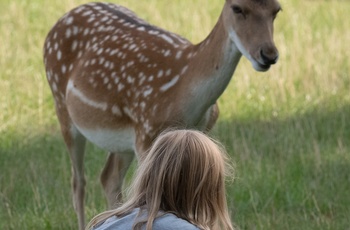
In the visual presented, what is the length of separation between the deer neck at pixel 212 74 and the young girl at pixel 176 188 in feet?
7.91

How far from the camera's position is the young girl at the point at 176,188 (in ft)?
15.7

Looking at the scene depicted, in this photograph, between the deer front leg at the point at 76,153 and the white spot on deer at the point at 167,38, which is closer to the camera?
the white spot on deer at the point at 167,38

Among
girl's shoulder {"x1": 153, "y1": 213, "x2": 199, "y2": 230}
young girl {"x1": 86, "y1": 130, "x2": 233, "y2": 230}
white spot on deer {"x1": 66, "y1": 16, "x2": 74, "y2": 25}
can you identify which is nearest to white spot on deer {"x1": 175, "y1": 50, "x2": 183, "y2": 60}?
white spot on deer {"x1": 66, "y1": 16, "x2": 74, "y2": 25}

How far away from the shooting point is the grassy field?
27.1 feet

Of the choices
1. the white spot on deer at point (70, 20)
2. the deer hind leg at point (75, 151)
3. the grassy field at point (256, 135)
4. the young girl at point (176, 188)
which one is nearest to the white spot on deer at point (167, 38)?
the white spot on deer at point (70, 20)

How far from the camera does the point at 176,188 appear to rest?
4824mm

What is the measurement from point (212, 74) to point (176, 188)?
2.55 metres

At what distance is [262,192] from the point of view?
27.9 ft

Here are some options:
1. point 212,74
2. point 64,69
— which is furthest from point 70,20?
point 212,74

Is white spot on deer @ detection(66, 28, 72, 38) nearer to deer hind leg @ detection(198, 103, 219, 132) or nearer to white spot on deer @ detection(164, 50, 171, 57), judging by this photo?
white spot on deer @ detection(164, 50, 171, 57)

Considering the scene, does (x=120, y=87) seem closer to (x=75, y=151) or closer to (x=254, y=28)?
(x=75, y=151)

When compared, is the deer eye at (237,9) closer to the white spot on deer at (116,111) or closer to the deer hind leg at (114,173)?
the white spot on deer at (116,111)

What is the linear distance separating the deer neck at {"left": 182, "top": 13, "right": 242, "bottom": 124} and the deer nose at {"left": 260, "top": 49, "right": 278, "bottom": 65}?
12.5 inches

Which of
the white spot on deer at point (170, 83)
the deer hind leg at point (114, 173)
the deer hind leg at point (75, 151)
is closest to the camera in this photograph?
the white spot on deer at point (170, 83)
